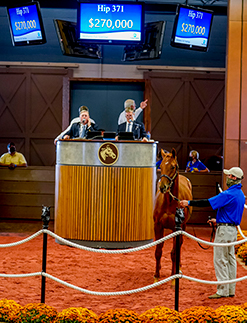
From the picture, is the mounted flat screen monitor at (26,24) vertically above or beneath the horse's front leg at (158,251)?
above

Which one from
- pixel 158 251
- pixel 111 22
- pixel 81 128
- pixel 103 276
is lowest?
pixel 103 276

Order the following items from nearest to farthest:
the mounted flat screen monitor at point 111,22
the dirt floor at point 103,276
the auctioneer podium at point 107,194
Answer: the dirt floor at point 103,276 < the auctioneer podium at point 107,194 < the mounted flat screen monitor at point 111,22

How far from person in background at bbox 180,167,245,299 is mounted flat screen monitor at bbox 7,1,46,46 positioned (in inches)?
244

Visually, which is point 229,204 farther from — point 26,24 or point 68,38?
point 68,38

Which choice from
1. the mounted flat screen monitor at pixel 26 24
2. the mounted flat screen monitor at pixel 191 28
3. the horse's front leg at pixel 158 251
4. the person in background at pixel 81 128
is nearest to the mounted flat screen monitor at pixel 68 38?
the mounted flat screen monitor at pixel 26 24

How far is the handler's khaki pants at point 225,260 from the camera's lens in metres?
4.45

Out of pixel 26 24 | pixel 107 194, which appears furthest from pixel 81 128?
pixel 26 24

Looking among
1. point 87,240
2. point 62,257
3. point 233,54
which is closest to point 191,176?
point 233,54

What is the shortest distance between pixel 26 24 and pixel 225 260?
282 inches

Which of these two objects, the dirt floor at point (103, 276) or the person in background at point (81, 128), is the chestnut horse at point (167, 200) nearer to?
Answer: the dirt floor at point (103, 276)

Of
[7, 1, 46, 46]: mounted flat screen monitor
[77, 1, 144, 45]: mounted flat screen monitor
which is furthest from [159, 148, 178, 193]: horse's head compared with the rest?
[7, 1, 46, 46]: mounted flat screen monitor

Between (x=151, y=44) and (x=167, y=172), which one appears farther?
(x=151, y=44)

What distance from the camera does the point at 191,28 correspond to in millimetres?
9156

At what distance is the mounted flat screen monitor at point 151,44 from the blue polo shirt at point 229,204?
645cm
